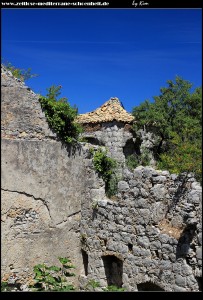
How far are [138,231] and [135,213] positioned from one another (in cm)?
43

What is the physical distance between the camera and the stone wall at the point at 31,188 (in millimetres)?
9359

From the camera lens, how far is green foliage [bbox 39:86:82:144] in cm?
1008

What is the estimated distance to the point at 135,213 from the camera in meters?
9.53

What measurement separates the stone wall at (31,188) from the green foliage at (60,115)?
173mm

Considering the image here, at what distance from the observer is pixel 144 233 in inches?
365

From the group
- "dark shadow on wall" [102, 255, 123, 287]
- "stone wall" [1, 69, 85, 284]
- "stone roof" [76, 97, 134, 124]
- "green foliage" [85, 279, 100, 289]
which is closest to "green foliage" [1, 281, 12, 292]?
"stone wall" [1, 69, 85, 284]

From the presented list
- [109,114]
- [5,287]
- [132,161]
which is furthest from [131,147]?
[5,287]

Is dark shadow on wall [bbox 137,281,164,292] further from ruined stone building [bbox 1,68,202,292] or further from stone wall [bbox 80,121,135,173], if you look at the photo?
stone wall [bbox 80,121,135,173]

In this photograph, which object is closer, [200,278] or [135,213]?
[200,278]

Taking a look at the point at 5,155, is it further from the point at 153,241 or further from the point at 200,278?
the point at 200,278

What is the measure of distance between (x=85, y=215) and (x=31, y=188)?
185 centimetres

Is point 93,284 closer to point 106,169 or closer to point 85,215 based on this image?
point 85,215
